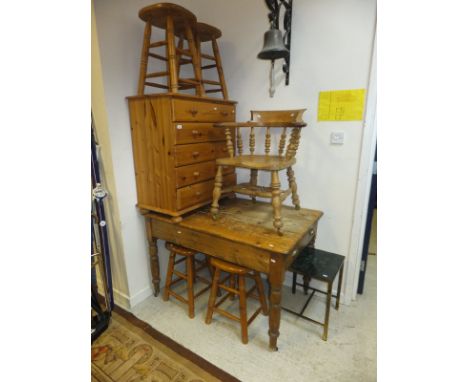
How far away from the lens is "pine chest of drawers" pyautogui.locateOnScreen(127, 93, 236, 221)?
5.11 feet

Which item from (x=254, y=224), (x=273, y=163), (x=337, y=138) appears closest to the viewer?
(x=273, y=163)

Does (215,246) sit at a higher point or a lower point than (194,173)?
lower

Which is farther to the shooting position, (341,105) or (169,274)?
(169,274)

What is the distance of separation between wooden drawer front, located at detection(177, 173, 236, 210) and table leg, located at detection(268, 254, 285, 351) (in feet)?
2.30

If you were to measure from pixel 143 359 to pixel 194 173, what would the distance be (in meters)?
1.19

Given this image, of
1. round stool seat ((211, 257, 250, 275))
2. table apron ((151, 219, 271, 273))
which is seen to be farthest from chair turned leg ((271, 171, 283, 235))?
round stool seat ((211, 257, 250, 275))

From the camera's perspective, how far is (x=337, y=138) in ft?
5.68

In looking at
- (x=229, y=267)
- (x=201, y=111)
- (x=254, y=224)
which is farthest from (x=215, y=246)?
(x=201, y=111)

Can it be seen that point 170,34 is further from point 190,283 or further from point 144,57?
point 190,283

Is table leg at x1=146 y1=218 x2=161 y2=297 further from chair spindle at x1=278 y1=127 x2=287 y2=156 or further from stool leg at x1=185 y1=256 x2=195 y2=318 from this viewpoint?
chair spindle at x1=278 y1=127 x2=287 y2=156

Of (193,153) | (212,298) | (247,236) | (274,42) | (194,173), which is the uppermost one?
(274,42)
